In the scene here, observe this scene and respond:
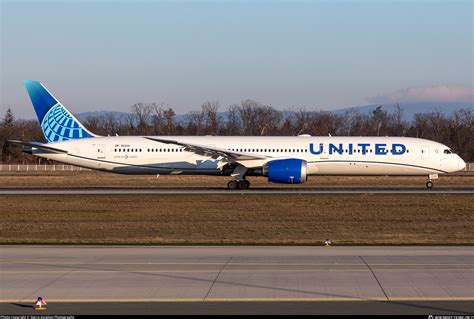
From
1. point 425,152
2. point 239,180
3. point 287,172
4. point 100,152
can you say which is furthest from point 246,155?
point 425,152

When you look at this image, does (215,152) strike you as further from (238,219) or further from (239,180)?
(238,219)

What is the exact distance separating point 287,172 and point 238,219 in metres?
12.5

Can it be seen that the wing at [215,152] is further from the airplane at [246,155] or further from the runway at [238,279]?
the runway at [238,279]

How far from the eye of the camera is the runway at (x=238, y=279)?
13023 millimetres

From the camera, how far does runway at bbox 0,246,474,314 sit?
13.0m

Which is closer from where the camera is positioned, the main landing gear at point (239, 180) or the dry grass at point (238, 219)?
the dry grass at point (238, 219)

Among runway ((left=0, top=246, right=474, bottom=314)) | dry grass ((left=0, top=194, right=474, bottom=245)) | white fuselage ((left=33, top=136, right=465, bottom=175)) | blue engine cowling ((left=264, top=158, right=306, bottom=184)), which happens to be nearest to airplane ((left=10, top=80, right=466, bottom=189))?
white fuselage ((left=33, top=136, right=465, bottom=175))

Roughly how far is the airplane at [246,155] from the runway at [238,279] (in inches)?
949

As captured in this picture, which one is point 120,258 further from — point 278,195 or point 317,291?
point 278,195

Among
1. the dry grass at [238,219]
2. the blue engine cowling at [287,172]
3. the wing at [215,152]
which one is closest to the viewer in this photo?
the dry grass at [238,219]

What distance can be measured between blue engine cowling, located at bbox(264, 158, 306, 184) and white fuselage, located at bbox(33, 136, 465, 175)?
231 cm

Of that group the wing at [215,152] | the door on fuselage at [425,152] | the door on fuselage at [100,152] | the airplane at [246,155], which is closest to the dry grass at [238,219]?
the wing at [215,152]

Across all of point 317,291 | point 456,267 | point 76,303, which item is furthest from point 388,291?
point 76,303

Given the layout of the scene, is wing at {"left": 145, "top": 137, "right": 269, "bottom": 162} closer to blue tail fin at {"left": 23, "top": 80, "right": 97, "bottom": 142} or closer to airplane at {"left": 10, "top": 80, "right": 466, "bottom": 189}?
airplane at {"left": 10, "top": 80, "right": 466, "bottom": 189}
